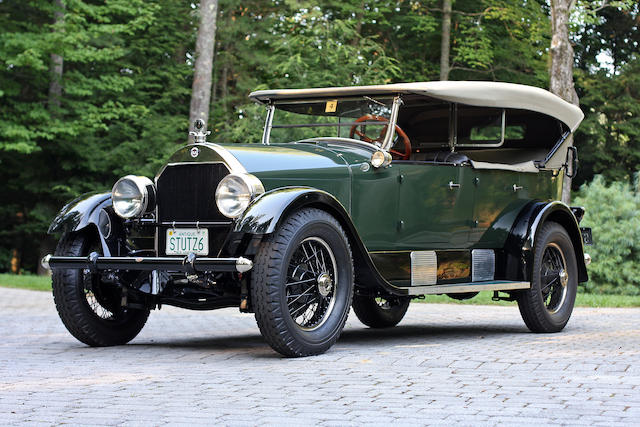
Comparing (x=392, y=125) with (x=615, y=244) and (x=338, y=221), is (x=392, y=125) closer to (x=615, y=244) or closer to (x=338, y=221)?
(x=338, y=221)

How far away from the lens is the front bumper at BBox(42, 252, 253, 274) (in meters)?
6.11

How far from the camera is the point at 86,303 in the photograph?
23.8 feet

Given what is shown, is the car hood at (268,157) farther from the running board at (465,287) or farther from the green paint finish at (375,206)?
the running board at (465,287)

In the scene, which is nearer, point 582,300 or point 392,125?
point 392,125

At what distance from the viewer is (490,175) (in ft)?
27.9

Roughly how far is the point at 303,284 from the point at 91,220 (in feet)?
5.85

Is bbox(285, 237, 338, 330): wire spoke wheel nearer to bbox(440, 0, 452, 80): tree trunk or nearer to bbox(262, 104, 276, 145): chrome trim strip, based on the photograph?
bbox(262, 104, 276, 145): chrome trim strip

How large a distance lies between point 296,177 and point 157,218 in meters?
1.10

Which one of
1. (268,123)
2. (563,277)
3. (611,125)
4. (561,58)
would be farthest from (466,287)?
(611,125)

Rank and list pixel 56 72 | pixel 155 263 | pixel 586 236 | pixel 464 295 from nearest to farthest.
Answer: pixel 155 263
pixel 464 295
pixel 586 236
pixel 56 72

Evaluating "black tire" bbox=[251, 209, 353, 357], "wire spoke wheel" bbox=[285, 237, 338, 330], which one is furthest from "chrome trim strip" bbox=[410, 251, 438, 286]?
"wire spoke wheel" bbox=[285, 237, 338, 330]

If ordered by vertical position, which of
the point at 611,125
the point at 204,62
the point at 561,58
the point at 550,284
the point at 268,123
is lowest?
the point at 550,284

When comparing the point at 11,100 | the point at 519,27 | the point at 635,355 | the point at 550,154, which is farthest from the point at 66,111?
the point at 635,355

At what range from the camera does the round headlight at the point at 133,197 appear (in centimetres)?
699
